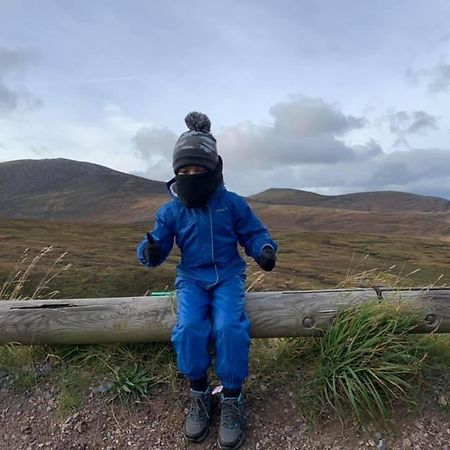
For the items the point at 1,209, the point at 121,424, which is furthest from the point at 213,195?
the point at 1,209

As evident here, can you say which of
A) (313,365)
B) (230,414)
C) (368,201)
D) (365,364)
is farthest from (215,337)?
(368,201)

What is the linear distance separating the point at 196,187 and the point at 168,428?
5.40ft

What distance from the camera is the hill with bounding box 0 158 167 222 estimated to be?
90.8 m

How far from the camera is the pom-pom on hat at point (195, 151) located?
3.68 meters

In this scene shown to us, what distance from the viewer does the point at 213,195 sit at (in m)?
3.80

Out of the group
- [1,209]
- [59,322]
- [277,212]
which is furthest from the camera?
[1,209]

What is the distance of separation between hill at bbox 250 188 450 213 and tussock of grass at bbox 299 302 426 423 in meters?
108

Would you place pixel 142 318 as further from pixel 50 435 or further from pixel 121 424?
pixel 50 435

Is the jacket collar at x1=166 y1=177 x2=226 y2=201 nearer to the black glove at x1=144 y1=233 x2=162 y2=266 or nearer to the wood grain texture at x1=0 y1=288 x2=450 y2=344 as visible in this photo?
the black glove at x1=144 y1=233 x2=162 y2=266

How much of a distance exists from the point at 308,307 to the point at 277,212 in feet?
258

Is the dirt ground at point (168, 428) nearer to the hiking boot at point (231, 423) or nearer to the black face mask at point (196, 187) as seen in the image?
the hiking boot at point (231, 423)

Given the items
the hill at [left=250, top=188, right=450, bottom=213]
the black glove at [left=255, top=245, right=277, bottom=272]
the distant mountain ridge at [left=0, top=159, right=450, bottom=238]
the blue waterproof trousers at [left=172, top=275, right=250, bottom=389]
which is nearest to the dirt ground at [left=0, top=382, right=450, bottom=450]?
the blue waterproof trousers at [left=172, top=275, right=250, bottom=389]

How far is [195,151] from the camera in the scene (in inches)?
145

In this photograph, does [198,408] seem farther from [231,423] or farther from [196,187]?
[196,187]
